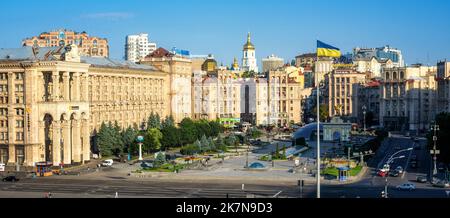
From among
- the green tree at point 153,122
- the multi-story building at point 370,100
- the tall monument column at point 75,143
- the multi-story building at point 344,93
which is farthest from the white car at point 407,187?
the multi-story building at point 370,100

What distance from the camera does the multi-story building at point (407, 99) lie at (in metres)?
140

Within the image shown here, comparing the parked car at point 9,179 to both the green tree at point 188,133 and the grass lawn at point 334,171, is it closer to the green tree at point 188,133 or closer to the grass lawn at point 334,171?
the grass lawn at point 334,171

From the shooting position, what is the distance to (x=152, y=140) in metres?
89.6

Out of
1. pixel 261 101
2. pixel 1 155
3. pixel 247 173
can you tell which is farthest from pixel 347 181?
pixel 261 101

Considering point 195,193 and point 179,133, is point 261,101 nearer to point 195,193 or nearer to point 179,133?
point 179,133

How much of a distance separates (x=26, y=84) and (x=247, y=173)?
26219 millimetres

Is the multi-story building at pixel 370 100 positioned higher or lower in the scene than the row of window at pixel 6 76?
lower

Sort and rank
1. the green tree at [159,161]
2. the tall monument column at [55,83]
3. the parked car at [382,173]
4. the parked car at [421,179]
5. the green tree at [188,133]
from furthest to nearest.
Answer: the green tree at [188,133]
the tall monument column at [55,83]
the green tree at [159,161]
the parked car at [382,173]
the parked car at [421,179]

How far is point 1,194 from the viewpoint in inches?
2103

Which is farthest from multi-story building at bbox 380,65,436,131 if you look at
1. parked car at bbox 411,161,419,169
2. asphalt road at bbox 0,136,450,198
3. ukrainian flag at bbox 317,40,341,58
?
ukrainian flag at bbox 317,40,341,58

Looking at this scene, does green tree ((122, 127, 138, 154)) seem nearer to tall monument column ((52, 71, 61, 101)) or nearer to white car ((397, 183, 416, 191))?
tall monument column ((52, 71, 61, 101))

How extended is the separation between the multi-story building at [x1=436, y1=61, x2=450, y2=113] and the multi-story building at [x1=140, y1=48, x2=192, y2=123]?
46.3 m

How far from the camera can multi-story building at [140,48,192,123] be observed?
121375mm

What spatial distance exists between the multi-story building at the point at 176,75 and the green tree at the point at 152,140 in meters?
29.9
